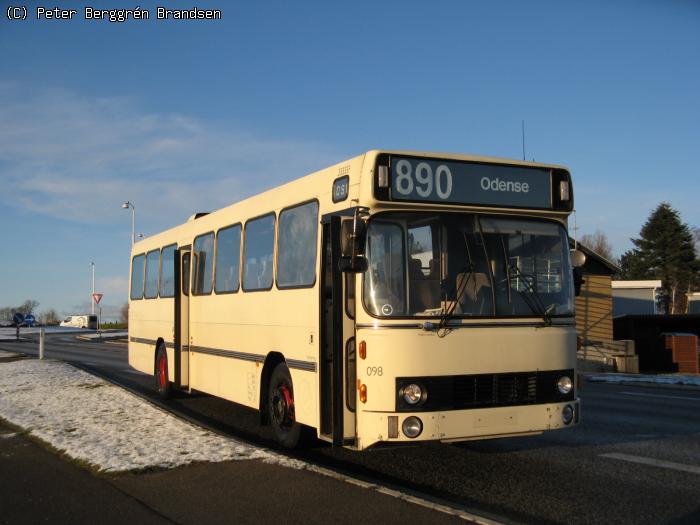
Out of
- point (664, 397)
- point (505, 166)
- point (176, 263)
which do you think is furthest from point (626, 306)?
point (505, 166)

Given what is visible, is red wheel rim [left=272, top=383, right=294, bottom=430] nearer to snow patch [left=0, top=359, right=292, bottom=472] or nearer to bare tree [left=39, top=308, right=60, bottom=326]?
snow patch [left=0, top=359, right=292, bottom=472]

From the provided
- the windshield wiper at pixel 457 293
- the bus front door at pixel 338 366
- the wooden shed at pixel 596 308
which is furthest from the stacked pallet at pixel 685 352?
the bus front door at pixel 338 366

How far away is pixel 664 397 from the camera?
49.6 ft

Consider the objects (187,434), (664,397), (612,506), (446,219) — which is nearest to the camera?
(612,506)

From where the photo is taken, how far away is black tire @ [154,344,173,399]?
45.6ft

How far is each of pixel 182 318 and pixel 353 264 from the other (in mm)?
6941

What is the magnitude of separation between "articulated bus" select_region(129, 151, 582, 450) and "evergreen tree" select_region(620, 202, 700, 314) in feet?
206

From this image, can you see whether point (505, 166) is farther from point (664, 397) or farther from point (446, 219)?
point (664, 397)

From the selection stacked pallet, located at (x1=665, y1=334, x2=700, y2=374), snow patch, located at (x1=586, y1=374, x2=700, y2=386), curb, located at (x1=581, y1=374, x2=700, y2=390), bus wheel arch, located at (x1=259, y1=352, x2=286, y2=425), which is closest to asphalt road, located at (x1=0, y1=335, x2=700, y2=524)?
bus wheel arch, located at (x1=259, y1=352, x2=286, y2=425)

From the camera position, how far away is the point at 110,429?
9.70 m

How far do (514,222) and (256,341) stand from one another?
3840 millimetres

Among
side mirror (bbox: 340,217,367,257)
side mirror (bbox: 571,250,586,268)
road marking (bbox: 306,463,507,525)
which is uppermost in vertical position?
side mirror (bbox: 340,217,367,257)

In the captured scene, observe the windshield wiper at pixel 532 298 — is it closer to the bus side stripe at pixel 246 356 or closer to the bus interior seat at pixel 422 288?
the bus interior seat at pixel 422 288

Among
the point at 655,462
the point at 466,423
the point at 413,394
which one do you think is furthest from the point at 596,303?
the point at 413,394
